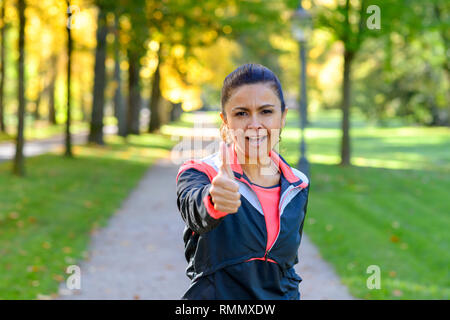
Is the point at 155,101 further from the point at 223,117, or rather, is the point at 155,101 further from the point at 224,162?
the point at 224,162

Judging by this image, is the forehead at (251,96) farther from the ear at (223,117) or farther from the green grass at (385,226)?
the green grass at (385,226)

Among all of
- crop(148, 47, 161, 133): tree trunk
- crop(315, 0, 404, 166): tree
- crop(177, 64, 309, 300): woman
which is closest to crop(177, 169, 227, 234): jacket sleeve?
crop(177, 64, 309, 300): woman

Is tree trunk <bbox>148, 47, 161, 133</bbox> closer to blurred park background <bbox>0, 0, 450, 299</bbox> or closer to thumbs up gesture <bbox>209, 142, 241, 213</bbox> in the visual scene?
blurred park background <bbox>0, 0, 450, 299</bbox>

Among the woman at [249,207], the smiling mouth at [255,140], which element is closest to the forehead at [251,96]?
the woman at [249,207]

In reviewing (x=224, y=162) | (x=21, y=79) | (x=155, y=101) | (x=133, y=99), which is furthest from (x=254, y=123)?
(x=155, y=101)

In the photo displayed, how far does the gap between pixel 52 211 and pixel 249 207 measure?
9.84 meters

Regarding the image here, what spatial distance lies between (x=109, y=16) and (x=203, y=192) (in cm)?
1721

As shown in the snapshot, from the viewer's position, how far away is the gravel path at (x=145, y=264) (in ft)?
23.2

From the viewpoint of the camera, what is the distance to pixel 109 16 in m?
18.3
